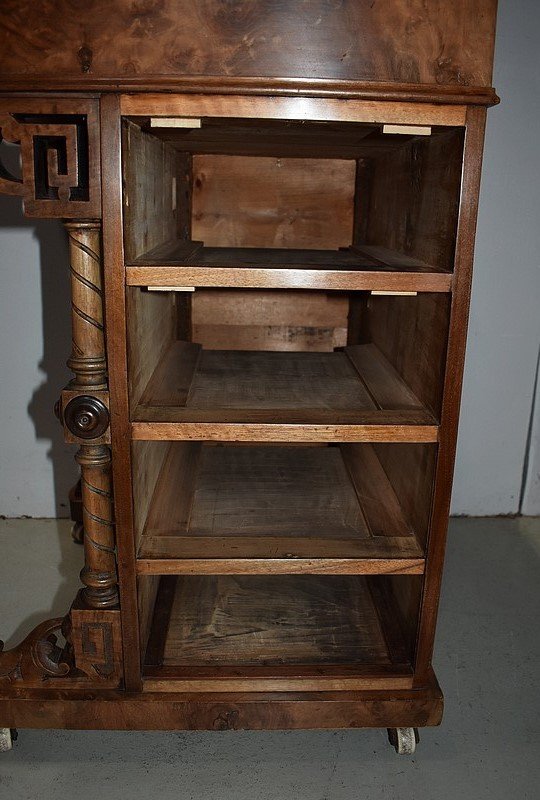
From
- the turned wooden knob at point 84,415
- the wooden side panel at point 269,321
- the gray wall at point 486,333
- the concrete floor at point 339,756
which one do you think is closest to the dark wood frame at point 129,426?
the turned wooden knob at point 84,415

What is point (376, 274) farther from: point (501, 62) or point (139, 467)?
point (501, 62)

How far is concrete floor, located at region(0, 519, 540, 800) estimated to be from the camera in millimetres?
1497

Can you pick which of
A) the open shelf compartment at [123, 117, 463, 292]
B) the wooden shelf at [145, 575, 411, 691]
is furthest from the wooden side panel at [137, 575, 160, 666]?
the open shelf compartment at [123, 117, 463, 292]

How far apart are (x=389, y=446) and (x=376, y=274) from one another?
680mm

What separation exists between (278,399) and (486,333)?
3.99 ft

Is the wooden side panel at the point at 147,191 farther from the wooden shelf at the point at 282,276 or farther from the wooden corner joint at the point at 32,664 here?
the wooden corner joint at the point at 32,664

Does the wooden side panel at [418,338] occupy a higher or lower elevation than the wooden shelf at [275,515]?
higher

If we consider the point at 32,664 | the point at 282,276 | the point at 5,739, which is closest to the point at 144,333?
the point at 282,276

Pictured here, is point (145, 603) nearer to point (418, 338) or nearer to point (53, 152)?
point (418, 338)

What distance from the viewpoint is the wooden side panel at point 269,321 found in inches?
89.7

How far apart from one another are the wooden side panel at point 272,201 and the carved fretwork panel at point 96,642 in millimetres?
1213

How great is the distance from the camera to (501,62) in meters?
2.27

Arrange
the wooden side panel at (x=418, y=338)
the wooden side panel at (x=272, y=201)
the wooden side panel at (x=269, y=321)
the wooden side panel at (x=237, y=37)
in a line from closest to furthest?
1. the wooden side panel at (x=237, y=37)
2. the wooden side panel at (x=418, y=338)
3. the wooden side panel at (x=272, y=201)
4. the wooden side panel at (x=269, y=321)

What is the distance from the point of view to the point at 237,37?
1.19 m
